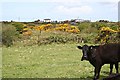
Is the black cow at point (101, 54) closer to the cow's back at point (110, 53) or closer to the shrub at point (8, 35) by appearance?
the cow's back at point (110, 53)

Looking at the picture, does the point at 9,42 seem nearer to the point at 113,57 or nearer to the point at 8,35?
the point at 8,35

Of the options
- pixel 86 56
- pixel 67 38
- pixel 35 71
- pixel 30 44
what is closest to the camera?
pixel 86 56

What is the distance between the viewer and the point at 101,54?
11.3 meters

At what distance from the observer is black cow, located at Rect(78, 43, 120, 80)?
11148 millimetres

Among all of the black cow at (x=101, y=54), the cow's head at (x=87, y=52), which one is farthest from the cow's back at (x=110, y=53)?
the cow's head at (x=87, y=52)

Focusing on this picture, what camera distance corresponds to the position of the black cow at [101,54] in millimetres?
11148

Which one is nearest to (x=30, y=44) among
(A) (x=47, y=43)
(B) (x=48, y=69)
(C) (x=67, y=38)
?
(A) (x=47, y=43)

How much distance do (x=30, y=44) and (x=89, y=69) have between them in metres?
14.5

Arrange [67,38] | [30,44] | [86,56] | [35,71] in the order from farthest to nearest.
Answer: [67,38] → [30,44] → [35,71] → [86,56]

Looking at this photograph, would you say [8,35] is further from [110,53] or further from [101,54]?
[110,53]

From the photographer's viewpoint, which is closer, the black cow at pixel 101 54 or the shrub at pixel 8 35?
the black cow at pixel 101 54

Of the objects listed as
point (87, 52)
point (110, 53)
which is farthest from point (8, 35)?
point (110, 53)

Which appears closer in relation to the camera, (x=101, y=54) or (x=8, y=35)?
(x=101, y=54)

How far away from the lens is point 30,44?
27000mm
